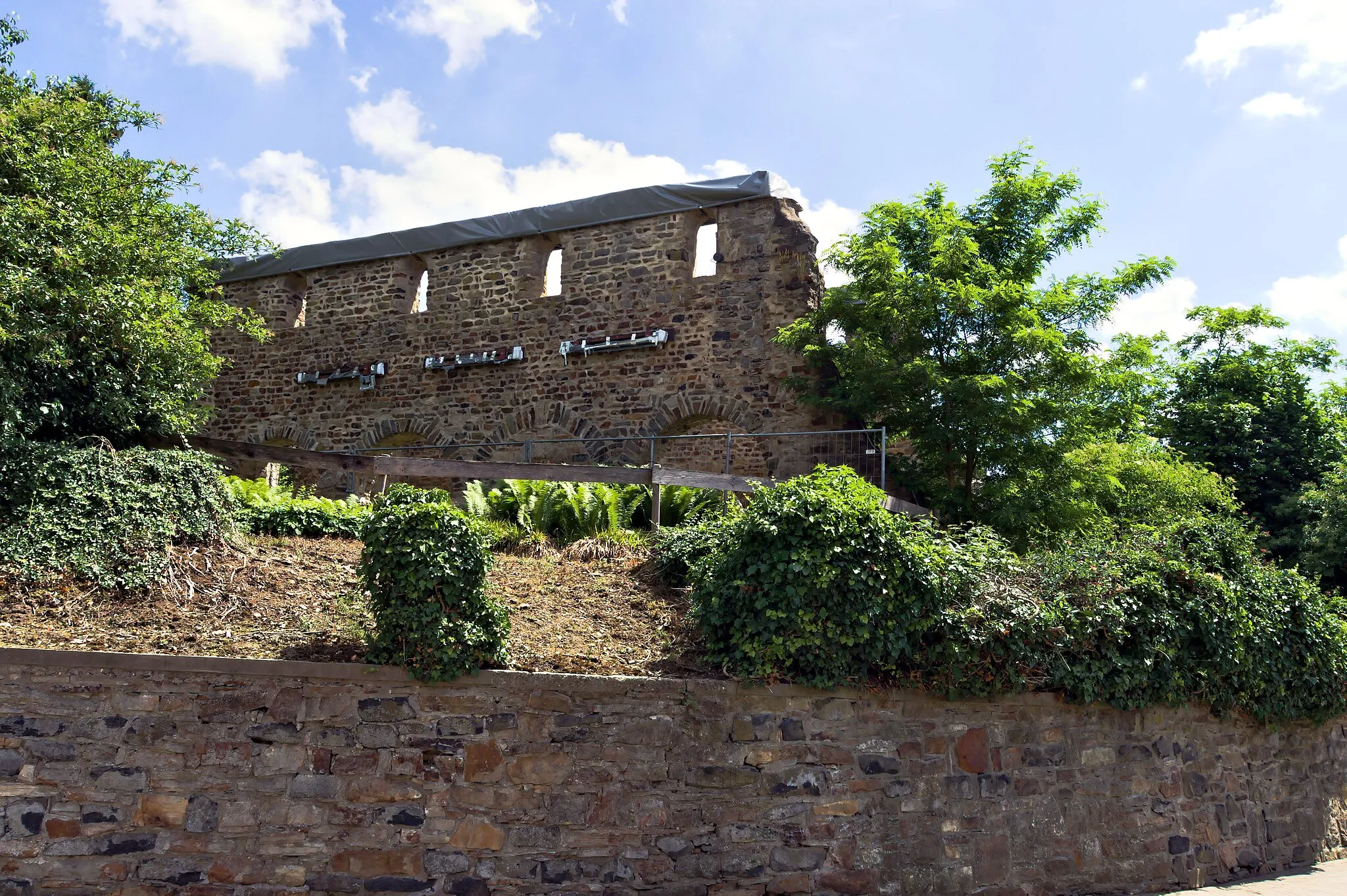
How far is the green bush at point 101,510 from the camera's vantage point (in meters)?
7.46

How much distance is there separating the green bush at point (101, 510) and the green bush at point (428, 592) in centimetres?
208

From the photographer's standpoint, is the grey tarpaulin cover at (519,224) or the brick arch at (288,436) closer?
the grey tarpaulin cover at (519,224)

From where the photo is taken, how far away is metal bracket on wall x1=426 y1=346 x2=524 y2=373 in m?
15.8

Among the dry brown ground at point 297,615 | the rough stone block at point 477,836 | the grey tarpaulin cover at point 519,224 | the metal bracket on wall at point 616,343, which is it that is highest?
the grey tarpaulin cover at point 519,224

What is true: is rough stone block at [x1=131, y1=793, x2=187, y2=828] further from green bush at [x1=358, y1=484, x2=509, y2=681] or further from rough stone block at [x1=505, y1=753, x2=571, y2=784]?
rough stone block at [x1=505, y1=753, x2=571, y2=784]

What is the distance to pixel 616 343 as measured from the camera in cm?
1512

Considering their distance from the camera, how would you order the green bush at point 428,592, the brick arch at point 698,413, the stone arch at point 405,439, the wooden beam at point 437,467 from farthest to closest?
the stone arch at point 405,439, the brick arch at point 698,413, the wooden beam at point 437,467, the green bush at point 428,592

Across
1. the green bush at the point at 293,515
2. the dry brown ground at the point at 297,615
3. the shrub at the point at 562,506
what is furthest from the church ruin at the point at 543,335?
the dry brown ground at the point at 297,615

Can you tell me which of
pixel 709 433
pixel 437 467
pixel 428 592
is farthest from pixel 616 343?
pixel 428 592

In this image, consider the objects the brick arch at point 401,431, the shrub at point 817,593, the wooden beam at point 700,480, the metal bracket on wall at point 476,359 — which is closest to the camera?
the shrub at point 817,593

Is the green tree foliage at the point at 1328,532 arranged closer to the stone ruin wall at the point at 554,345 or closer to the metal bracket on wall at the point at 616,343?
the stone ruin wall at the point at 554,345

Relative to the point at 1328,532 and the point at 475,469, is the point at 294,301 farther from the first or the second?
the point at 1328,532

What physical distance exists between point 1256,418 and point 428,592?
1696 cm

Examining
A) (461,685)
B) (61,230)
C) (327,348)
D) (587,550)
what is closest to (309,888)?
(461,685)
